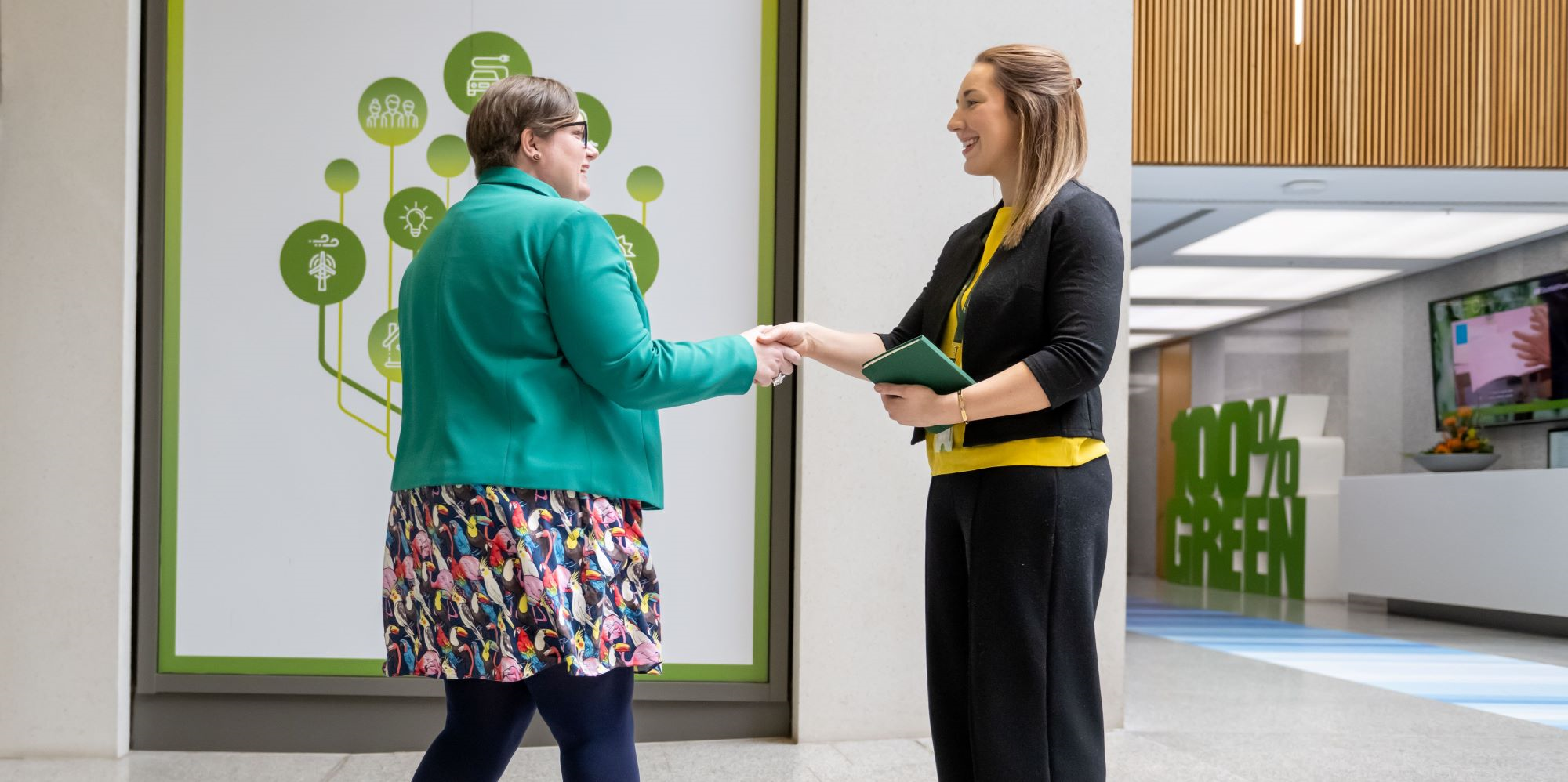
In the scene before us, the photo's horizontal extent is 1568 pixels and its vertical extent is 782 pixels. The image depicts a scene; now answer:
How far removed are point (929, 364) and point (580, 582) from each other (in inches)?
22.8

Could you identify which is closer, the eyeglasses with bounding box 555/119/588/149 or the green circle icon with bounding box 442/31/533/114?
the eyeglasses with bounding box 555/119/588/149

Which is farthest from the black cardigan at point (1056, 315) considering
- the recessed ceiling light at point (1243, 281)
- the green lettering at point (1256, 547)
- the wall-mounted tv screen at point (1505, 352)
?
the green lettering at point (1256, 547)

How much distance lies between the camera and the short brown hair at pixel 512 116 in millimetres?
1892

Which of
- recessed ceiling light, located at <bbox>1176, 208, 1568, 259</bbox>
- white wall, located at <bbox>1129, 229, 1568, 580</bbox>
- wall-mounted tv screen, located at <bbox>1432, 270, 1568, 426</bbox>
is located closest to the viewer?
recessed ceiling light, located at <bbox>1176, 208, 1568, 259</bbox>

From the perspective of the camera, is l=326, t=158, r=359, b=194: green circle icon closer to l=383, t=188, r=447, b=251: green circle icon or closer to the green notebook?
l=383, t=188, r=447, b=251: green circle icon

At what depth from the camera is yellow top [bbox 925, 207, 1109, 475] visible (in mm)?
1822

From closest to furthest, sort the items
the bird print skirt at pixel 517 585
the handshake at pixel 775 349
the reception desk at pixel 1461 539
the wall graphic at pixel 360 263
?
the bird print skirt at pixel 517 585 → the handshake at pixel 775 349 → the wall graphic at pixel 360 263 → the reception desk at pixel 1461 539

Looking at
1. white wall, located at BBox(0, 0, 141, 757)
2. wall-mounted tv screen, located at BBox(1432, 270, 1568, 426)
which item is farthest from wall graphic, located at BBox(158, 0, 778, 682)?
wall-mounted tv screen, located at BBox(1432, 270, 1568, 426)

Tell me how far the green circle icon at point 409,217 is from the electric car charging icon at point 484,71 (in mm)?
346

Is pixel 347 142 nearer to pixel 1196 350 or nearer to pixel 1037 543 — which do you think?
pixel 1037 543

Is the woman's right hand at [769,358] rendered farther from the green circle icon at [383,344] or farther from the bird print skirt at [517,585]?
the green circle icon at [383,344]

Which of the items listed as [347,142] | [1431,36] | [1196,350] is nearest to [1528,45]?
[1431,36]

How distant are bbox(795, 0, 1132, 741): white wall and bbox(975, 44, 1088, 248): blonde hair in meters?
1.84

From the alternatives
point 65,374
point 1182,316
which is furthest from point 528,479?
point 1182,316
